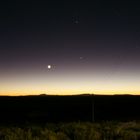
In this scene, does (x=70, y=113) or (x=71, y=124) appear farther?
(x=70, y=113)

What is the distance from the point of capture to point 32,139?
14.5 meters

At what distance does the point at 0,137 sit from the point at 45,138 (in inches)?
96.6

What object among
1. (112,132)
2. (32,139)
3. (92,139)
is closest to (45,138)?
(32,139)

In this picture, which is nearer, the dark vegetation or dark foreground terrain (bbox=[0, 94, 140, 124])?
the dark vegetation

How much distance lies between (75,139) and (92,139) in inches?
33.6

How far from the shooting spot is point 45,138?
48.6 ft

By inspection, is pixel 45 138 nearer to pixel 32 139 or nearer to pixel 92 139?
pixel 32 139

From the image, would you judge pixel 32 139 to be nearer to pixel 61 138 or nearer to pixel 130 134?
pixel 61 138

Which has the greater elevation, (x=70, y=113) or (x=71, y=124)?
(x=71, y=124)

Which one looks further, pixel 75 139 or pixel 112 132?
pixel 112 132

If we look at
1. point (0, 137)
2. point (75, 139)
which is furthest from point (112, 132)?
point (0, 137)

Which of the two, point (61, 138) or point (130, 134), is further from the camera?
point (130, 134)

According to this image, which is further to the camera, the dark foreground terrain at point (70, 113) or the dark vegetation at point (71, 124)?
the dark foreground terrain at point (70, 113)

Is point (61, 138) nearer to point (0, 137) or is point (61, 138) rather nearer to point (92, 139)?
point (92, 139)
